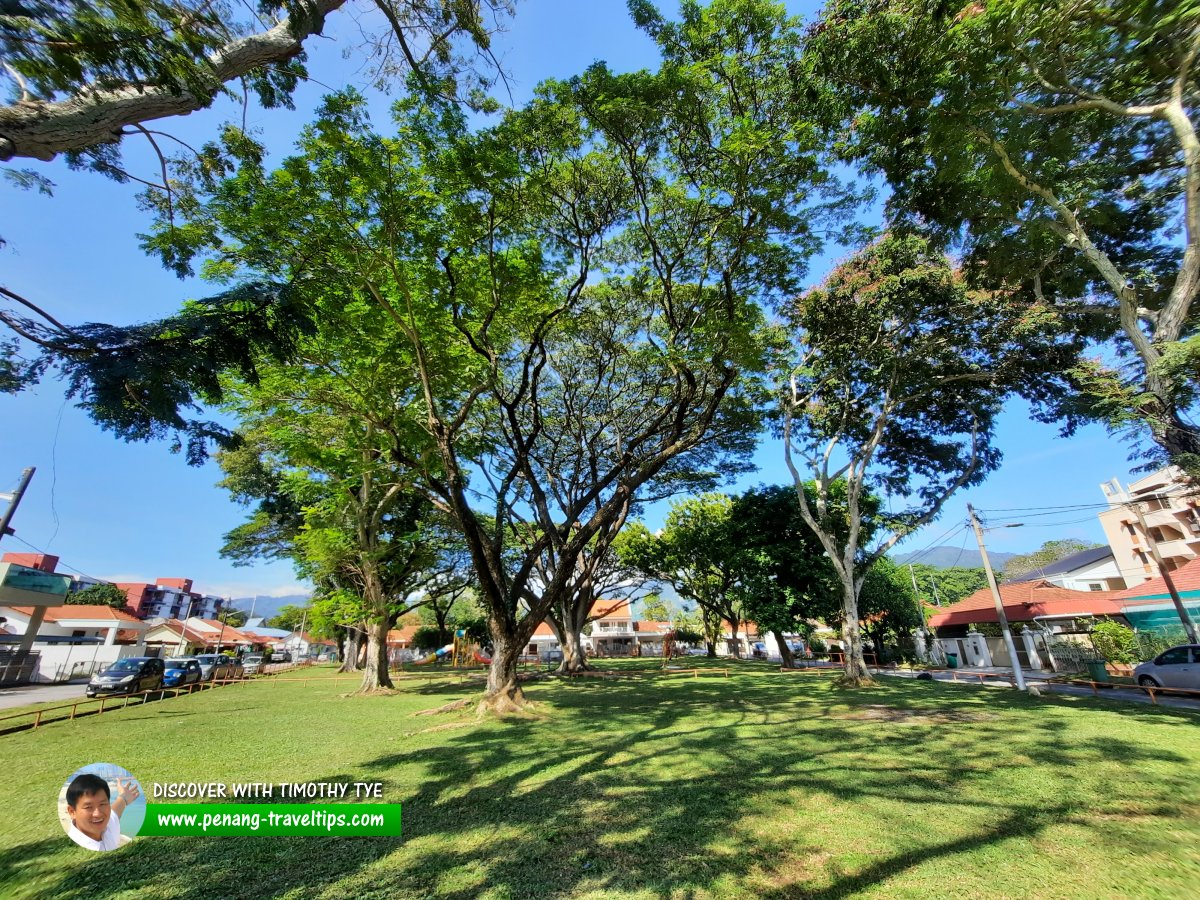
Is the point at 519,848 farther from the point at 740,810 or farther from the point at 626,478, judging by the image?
the point at 626,478

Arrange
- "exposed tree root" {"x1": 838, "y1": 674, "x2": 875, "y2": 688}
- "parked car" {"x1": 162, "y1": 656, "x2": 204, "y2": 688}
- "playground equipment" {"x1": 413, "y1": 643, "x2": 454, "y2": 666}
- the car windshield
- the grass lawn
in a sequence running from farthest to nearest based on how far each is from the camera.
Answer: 1. "playground equipment" {"x1": 413, "y1": 643, "x2": 454, "y2": 666}
2. "parked car" {"x1": 162, "y1": 656, "x2": 204, "y2": 688}
3. the car windshield
4. "exposed tree root" {"x1": 838, "y1": 674, "x2": 875, "y2": 688}
5. the grass lawn

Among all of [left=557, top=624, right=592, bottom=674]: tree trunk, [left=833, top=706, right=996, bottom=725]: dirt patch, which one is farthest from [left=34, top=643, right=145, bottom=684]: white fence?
[left=833, top=706, right=996, bottom=725]: dirt patch

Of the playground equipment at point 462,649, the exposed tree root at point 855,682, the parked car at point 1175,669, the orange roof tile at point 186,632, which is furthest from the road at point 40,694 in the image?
the parked car at point 1175,669

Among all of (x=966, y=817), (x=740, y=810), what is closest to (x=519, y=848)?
(x=740, y=810)

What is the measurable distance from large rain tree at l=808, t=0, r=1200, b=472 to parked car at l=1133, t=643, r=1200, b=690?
8.42 m

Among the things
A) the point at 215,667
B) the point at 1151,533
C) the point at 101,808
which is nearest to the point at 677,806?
the point at 101,808

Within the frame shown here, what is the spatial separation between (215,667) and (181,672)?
11.5 feet

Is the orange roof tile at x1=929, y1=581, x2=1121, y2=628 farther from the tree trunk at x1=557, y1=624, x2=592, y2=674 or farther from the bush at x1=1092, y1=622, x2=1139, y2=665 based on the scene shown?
the tree trunk at x1=557, y1=624, x2=592, y2=674

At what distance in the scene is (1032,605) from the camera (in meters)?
22.6

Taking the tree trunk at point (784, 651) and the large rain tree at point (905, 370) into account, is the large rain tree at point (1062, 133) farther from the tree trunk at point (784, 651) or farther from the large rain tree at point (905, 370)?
the tree trunk at point (784, 651)

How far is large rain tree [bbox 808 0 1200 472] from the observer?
22.7 ft

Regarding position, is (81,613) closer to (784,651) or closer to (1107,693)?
(784,651)

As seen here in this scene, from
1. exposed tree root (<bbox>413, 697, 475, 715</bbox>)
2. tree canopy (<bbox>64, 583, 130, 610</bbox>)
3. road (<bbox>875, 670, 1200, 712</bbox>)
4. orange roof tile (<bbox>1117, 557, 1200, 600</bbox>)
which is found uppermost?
tree canopy (<bbox>64, 583, 130, 610</bbox>)

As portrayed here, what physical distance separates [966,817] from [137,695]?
20.5m
